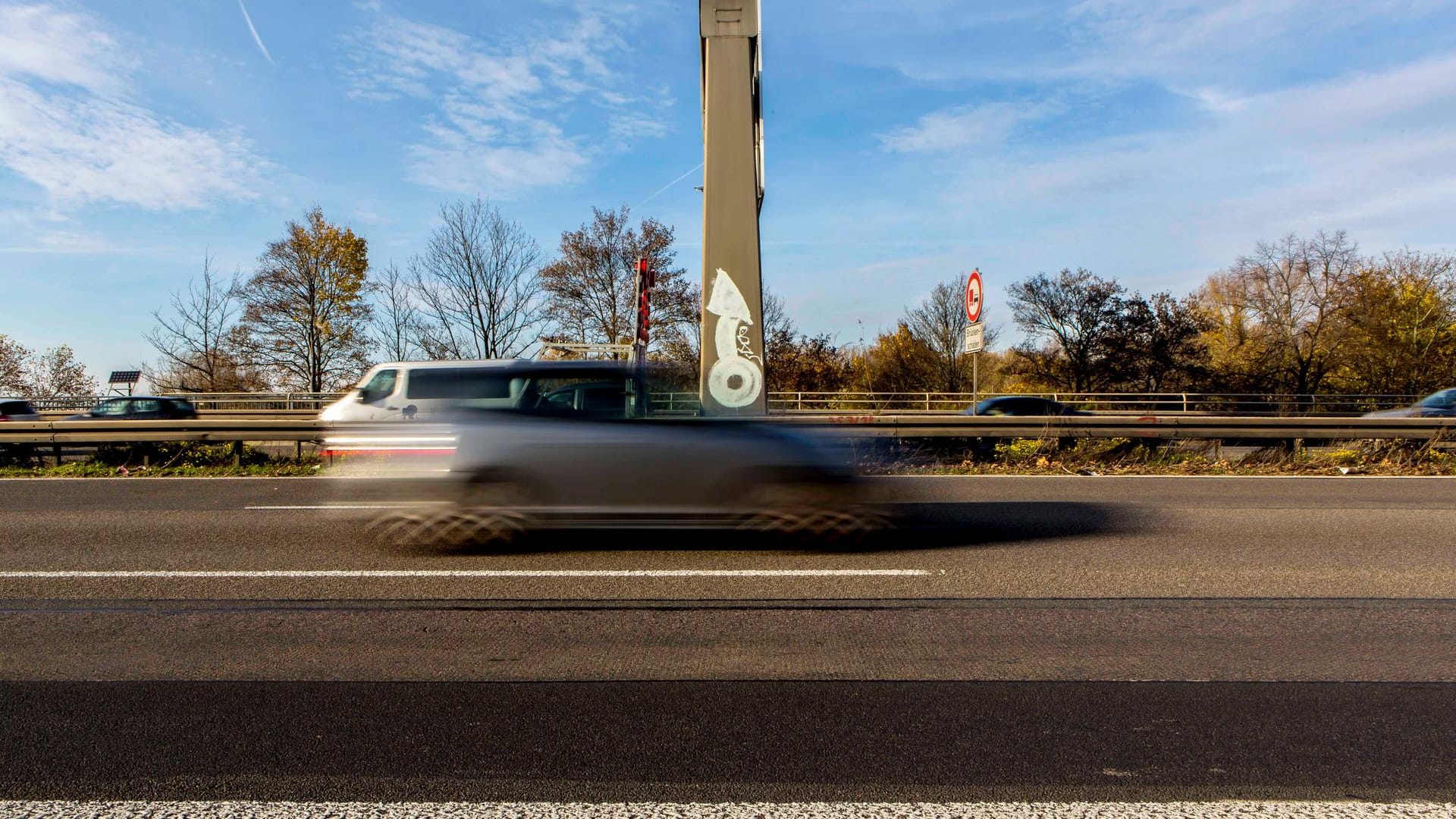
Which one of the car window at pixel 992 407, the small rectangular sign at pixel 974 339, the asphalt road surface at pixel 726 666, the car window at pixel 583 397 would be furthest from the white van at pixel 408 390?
the car window at pixel 992 407

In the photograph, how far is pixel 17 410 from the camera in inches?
985

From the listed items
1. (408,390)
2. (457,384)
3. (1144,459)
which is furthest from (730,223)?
(1144,459)

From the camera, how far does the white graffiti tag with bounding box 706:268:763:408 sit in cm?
1405

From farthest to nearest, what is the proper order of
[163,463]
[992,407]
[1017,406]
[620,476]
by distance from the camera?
[1017,406] < [992,407] < [163,463] < [620,476]

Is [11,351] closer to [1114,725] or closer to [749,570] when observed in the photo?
[749,570]

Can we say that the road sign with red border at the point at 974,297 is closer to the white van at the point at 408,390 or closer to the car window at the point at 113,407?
the white van at the point at 408,390

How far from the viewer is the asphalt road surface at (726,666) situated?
3.00 metres

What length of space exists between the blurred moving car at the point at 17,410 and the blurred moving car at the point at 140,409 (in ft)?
3.33

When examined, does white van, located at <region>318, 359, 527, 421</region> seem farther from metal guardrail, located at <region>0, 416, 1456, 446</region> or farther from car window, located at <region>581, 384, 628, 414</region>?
car window, located at <region>581, 384, 628, 414</region>

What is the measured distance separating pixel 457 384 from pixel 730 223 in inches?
225

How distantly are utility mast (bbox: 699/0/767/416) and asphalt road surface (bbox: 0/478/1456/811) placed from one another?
22.3ft

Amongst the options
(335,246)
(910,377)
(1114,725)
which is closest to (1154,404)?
(910,377)

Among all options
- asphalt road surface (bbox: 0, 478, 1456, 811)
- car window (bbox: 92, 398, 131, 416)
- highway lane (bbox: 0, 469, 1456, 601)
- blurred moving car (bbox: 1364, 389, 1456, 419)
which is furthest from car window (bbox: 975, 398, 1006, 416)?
car window (bbox: 92, 398, 131, 416)

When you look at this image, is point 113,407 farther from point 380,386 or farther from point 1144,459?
point 1144,459
